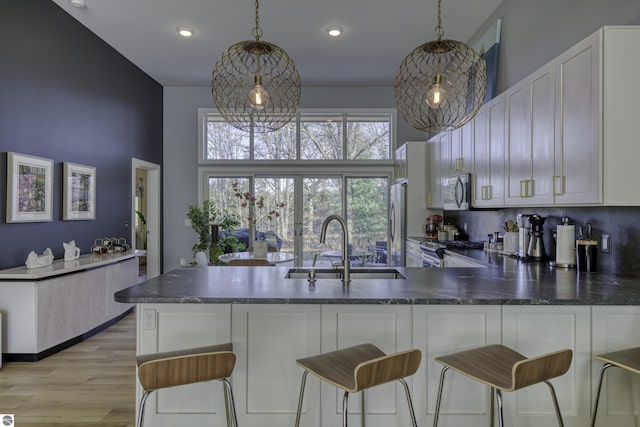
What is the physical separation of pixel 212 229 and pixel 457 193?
10.2ft

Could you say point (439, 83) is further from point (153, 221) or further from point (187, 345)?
point (153, 221)

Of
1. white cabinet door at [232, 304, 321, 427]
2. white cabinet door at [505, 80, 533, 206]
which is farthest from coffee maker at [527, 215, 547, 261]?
white cabinet door at [232, 304, 321, 427]

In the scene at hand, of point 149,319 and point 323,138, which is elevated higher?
point 323,138

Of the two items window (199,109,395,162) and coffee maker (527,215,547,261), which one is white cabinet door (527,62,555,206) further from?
window (199,109,395,162)

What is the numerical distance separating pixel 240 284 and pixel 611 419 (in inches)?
77.3

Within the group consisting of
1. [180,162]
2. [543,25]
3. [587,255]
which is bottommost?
[587,255]

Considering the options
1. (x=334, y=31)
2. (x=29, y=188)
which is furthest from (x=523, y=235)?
(x=29, y=188)

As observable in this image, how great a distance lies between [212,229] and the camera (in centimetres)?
501

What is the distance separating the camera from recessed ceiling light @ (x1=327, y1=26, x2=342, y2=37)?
420cm

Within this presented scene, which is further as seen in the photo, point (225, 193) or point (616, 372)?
point (225, 193)

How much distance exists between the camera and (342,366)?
1587 mm

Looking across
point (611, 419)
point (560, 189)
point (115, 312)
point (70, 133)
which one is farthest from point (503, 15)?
point (115, 312)

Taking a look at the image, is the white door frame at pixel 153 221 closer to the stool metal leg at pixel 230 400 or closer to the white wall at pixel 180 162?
the white wall at pixel 180 162

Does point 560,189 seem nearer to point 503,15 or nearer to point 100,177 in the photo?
point 503,15
